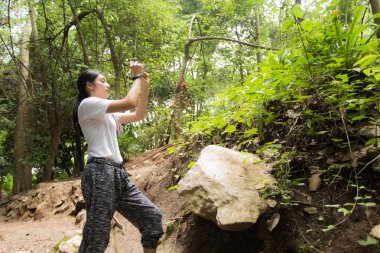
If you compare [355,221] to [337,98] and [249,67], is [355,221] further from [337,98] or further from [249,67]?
[249,67]

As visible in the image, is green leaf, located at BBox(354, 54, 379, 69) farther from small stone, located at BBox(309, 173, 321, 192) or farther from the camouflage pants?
the camouflage pants

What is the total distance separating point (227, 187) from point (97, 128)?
122cm

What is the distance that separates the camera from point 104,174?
7.46 ft

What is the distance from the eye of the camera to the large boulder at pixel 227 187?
7.91 ft

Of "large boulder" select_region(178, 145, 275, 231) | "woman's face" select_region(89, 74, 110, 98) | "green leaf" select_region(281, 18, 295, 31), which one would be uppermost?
"green leaf" select_region(281, 18, 295, 31)

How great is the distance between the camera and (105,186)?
2.26 metres

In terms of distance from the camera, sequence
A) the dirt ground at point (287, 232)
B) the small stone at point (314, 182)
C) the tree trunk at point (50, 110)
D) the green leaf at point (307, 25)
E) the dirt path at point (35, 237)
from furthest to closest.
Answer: the tree trunk at point (50, 110) → the dirt path at point (35, 237) → the green leaf at point (307, 25) → the small stone at point (314, 182) → the dirt ground at point (287, 232)

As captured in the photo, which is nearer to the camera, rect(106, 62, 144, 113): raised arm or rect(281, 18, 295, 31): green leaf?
rect(106, 62, 144, 113): raised arm

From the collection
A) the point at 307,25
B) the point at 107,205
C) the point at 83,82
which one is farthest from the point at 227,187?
the point at 307,25

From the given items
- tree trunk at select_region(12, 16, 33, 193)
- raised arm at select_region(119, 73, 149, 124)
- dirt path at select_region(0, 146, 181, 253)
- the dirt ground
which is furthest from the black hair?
tree trunk at select_region(12, 16, 33, 193)

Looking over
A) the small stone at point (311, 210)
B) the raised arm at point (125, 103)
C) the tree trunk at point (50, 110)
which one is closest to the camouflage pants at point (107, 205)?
the raised arm at point (125, 103)

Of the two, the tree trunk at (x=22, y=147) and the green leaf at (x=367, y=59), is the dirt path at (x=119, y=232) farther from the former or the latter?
the green leaf at (x=367, y=59)

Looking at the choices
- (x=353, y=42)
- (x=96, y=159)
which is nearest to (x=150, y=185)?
(x=96, y=159)

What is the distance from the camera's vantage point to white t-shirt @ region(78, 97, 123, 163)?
2.27m
